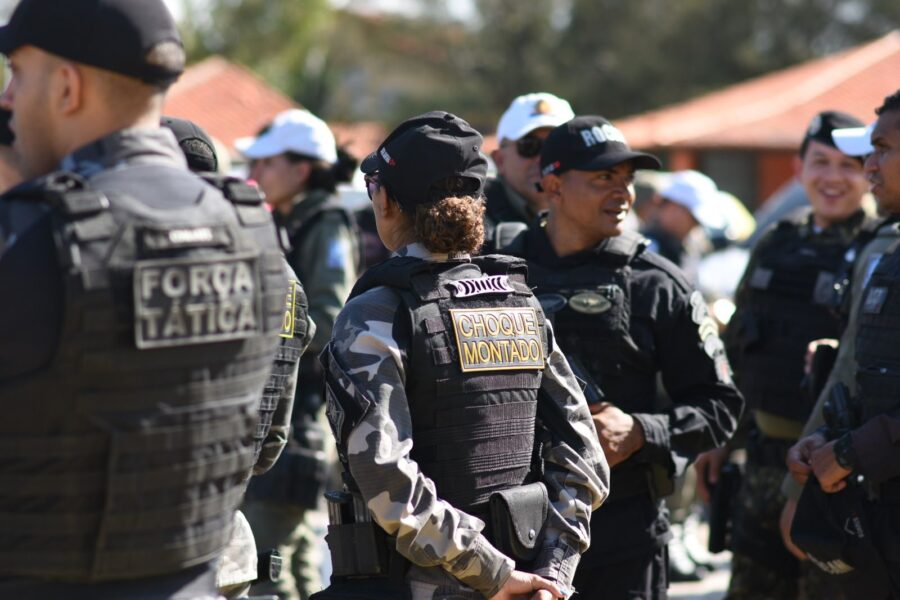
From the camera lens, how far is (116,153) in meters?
2.42

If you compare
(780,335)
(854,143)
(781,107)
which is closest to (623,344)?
(780,335)

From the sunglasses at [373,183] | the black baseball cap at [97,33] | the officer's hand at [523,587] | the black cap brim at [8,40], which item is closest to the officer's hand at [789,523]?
the officer's hand at [523,587]

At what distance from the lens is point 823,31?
4612 centimetres

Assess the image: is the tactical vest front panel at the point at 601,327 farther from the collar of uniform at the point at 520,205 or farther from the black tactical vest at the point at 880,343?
the collar of uniform at the point at 520,205

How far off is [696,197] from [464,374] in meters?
6.80

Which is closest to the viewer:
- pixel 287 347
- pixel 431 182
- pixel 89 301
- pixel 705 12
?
pixel 89 301

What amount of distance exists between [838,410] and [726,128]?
25303 millimetres

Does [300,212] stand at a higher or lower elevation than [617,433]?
higher

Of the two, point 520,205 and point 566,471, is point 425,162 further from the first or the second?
point 520,205

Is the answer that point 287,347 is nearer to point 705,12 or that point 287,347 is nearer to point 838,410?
point 838,410

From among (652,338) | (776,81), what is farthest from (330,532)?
(776,81)

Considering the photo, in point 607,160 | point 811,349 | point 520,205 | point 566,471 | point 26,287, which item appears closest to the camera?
point 26,287

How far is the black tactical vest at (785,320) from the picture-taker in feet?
18.2

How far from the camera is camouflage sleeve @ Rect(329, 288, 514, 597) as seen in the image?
2.93 m
